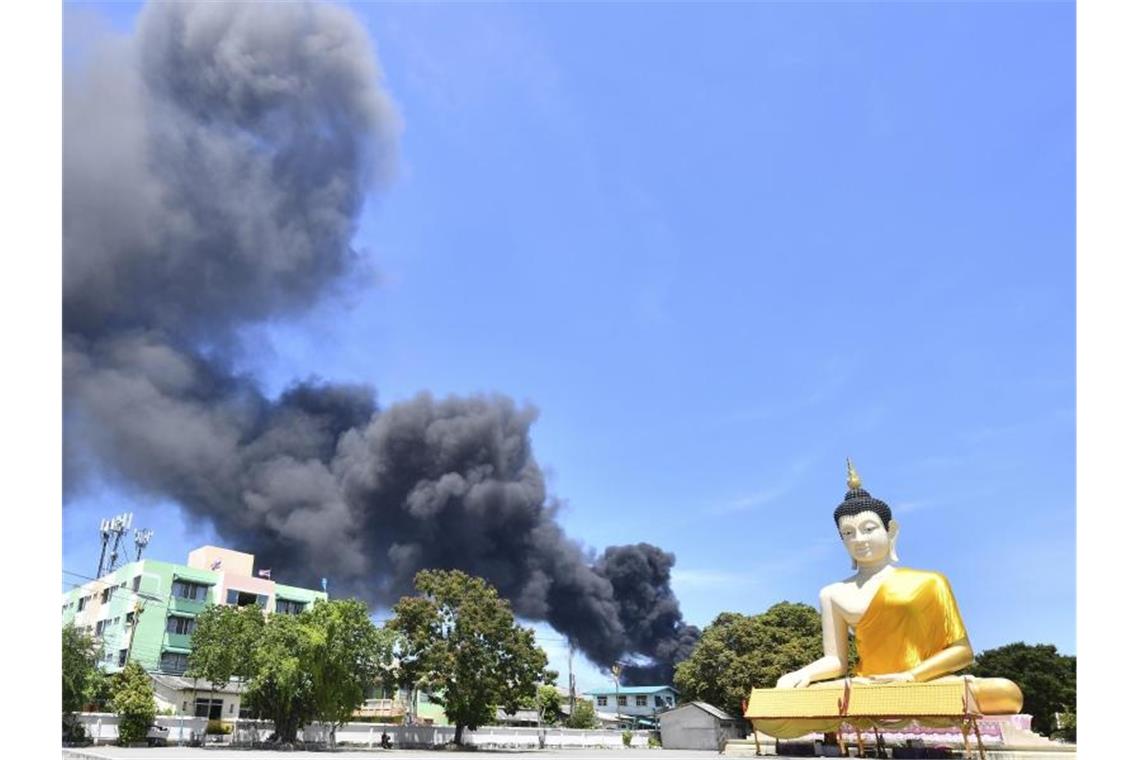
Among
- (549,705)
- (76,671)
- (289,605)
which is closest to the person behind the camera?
(76,671)

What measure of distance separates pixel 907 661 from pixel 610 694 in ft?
222

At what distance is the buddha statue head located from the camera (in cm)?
2398

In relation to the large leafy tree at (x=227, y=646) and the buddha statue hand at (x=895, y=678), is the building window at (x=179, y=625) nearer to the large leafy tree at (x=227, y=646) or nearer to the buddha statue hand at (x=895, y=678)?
the large leafy tree at (x=227, y=646)

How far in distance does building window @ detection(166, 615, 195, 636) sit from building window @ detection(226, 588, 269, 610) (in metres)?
3.22

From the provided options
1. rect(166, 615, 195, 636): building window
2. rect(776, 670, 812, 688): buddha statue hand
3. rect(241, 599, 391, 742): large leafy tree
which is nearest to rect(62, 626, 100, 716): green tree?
rect(241, 599, 391, 742): large leafy tree

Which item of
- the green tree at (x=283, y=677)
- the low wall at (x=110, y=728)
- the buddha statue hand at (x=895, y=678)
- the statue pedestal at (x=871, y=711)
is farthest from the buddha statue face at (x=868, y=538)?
the low wall at (x=110, y=728)

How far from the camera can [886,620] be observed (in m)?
22.7

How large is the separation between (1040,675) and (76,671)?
1996 inches

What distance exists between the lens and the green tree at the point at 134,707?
1374 inches

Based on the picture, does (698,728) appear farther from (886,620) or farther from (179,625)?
(179,625)

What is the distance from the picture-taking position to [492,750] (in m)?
44.6

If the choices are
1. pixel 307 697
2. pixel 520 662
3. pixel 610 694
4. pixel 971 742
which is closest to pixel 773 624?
pixel 520 662

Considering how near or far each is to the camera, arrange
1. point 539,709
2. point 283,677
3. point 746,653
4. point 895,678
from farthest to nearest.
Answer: point 539,709 < point 746,653 < point 283,677 < point 895,678

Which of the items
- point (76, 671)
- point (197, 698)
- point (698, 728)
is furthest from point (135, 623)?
point (698, 728)
